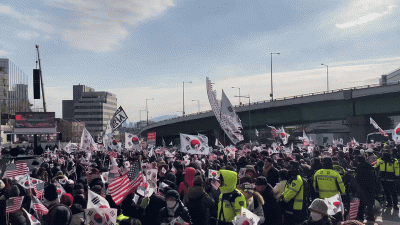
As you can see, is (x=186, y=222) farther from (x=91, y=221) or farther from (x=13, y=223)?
(x=13, y=223)

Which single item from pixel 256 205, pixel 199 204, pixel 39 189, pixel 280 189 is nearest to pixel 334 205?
pixel 256 205

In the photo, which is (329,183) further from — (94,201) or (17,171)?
(17,171)

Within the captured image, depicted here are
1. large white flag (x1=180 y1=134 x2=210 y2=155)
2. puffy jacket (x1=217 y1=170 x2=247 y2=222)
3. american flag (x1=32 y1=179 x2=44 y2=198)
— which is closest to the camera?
puffy jacket (x1=217 y1=170 x2=247 y2=222)

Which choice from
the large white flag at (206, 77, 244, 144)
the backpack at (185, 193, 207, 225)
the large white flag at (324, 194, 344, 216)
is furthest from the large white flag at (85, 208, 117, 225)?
the large white flag at (206, 77, 244, 144)

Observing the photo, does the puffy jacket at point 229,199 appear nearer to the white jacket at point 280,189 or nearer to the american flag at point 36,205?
the white jacket at point 280,189

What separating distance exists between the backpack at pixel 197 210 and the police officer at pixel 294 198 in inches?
84.2

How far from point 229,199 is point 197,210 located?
611 mm

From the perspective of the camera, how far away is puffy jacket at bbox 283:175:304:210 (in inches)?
298

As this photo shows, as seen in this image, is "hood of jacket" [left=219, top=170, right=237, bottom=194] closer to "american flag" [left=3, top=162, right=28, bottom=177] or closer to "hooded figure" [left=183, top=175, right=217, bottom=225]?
"hooded figure" [left=183, top=175, right=217, bottom=225]

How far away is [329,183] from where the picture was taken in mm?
8156

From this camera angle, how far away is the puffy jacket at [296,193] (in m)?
7.57

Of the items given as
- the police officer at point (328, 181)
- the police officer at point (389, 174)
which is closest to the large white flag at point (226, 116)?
the police officer at point (389, 174)

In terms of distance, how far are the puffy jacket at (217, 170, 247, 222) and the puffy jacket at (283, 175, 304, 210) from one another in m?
1.90

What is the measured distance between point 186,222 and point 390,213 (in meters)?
8.30
